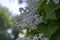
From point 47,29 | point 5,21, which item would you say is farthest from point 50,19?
point 5,21

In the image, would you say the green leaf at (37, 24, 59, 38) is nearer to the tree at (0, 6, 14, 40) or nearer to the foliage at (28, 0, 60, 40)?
the foliage at (28, 0, 60, 40)

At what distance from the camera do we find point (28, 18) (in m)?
0.66

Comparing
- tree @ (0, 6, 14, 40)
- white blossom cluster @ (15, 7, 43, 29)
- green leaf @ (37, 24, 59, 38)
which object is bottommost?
green leaf @ (37, 24, 59, 38)

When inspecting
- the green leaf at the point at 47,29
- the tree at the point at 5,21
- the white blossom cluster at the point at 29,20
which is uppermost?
the tree at the point at 5,21

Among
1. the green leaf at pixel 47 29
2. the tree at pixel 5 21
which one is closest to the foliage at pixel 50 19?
the green leaf at pixel 47 29

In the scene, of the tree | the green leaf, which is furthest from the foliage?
the tree

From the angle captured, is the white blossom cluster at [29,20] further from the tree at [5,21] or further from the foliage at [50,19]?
the tree at [5,21]

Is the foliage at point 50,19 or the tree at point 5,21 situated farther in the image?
the tree at point 5,21

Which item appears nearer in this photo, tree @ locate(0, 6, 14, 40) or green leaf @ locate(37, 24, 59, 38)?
green leaf @ locate(37, 24, 59, 38)

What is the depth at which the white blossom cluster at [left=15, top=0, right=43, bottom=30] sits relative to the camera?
655mm

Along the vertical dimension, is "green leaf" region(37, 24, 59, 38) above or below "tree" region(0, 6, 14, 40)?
below

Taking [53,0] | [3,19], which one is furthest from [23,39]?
[3,19]

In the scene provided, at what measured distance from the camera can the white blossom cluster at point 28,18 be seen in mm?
655

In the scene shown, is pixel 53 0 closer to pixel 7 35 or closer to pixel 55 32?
pixel 55 32
